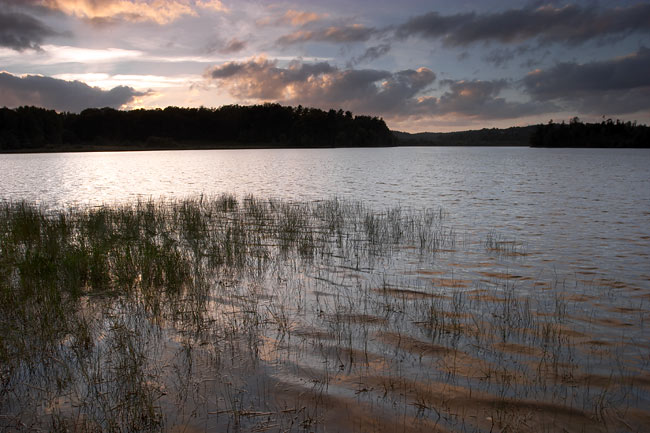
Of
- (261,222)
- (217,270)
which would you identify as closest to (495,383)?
(217,270)

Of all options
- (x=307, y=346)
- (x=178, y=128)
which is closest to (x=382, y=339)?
(x=307, y=346)

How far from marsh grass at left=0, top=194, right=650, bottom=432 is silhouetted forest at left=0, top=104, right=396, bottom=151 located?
132 meters

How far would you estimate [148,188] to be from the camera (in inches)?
1241

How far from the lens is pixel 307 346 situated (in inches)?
235

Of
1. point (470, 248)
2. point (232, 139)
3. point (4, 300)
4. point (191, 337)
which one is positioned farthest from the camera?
point (232, 139)

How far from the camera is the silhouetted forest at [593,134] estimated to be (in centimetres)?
14048

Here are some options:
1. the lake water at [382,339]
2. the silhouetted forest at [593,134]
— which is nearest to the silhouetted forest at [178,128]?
the silhouetted forest at [593,134]

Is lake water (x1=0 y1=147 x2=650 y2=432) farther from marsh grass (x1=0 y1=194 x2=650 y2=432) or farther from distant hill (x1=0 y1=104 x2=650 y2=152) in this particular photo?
distant hill (x1=0 y1=104 x2=650 y2=152)

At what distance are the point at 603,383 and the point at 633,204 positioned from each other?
791 inches

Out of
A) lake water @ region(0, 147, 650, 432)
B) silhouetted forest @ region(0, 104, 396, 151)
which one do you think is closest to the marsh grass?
lake water @ region(0, 147, 650, 432)

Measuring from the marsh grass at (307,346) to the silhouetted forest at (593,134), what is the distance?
16441cm

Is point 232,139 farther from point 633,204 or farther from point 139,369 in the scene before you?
point 139,369

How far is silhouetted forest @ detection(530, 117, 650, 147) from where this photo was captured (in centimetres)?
14048

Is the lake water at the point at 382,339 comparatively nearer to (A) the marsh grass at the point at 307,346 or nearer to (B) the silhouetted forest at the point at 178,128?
(A) the marsh grass at the point at 307,346
